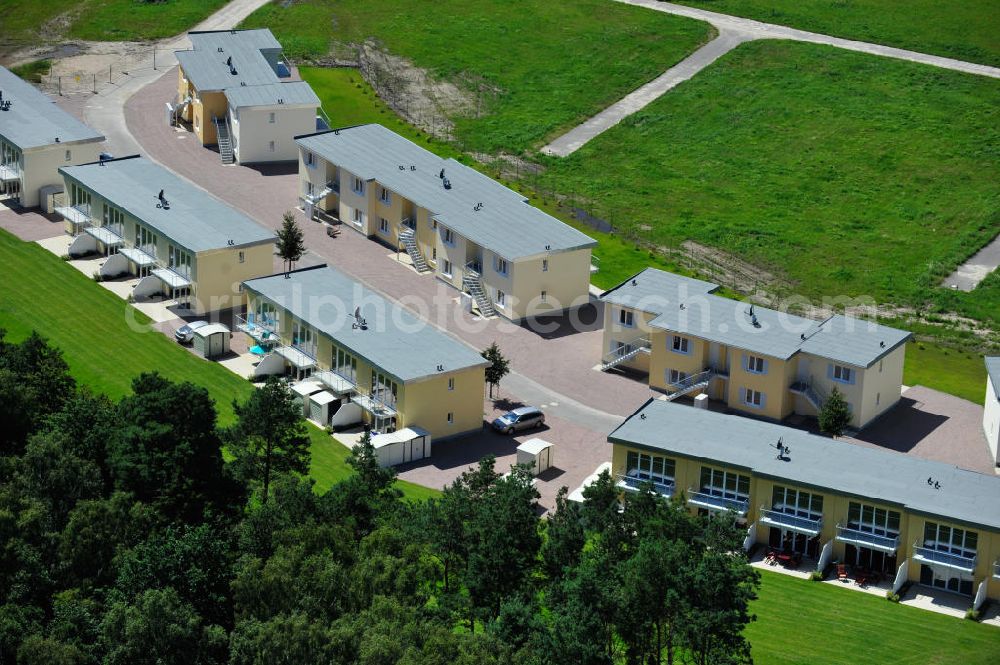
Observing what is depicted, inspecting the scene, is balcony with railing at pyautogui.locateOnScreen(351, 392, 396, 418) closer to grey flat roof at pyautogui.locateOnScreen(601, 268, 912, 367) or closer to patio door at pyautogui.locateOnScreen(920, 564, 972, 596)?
grey flat roof at pyautogui.locateOnScreen(601, 268, 912, 367)

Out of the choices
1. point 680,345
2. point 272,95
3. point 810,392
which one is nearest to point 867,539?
point 810,392

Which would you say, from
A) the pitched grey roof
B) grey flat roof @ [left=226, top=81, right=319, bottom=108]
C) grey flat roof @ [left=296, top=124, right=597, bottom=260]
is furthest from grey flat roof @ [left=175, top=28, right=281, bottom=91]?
the pitched grey roof

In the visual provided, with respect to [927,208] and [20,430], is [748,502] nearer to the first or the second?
[20,430]

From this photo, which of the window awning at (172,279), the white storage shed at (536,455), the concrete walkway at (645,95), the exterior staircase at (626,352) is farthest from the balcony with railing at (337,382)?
the concrete walkway at (645,95)

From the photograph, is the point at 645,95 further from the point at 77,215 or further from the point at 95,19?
the point at 77,215

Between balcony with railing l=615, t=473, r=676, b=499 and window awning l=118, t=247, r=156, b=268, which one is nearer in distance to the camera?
balcony with railing l=615, t=473, r=676, b=499

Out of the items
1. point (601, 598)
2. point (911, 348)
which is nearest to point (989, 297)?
point (911, 348)
